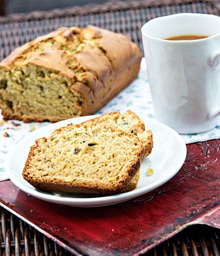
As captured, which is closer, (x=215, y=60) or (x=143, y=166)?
(x=143, y=166)

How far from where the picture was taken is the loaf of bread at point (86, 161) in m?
1.30

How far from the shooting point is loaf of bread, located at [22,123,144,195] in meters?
1.30

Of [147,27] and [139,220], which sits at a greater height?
[147,27]

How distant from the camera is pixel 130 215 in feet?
4.28

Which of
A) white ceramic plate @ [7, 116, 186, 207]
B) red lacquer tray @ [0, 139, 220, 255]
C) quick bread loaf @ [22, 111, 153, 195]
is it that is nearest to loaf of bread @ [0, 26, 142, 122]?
white ceramic plate @ [7, 116, 186, 207]

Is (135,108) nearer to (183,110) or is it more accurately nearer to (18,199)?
(183,110)

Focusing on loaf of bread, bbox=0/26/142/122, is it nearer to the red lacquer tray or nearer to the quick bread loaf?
the quick bread loaf

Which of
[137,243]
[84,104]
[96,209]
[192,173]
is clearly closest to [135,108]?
[84,104]

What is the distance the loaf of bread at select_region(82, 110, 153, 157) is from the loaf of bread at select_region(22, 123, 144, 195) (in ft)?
0.17

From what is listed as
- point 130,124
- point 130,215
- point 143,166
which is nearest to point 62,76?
point 130,124

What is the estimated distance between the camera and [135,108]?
1.87 m

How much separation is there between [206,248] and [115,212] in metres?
0.23

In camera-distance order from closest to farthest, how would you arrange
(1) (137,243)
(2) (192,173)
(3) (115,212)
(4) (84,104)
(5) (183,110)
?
(1) (137,243) < (3) (115,212) < (2) (192,173) < (5) (183,110) < (4) (84,104)

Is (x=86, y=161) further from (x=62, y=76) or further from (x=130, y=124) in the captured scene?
(x=62, y=76)
